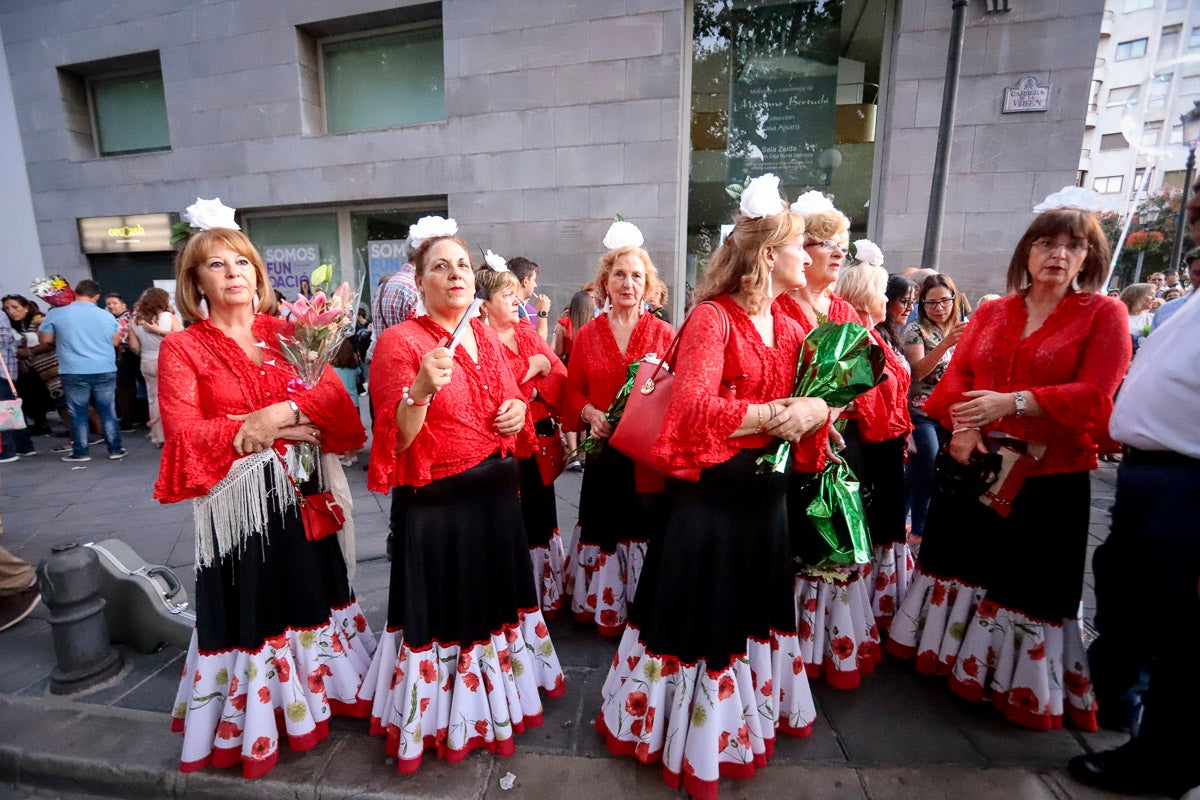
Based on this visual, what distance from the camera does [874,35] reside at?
8000 mm

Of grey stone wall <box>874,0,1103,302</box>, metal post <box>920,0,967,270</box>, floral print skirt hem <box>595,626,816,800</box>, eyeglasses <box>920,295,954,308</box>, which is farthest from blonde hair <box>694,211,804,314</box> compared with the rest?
grey stone wall <box>874,0,1103,302</box>

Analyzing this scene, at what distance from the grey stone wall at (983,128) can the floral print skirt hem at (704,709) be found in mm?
7031

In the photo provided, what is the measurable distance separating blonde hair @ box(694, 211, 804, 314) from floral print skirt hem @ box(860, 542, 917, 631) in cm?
203

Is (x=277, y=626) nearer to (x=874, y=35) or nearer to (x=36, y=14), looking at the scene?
(x=874, y=35)

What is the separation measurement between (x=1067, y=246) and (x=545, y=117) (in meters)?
7.72

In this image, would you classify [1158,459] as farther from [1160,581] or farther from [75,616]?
[75,616]

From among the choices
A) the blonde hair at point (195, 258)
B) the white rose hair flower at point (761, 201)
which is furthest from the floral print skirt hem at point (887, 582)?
the blonde hair at point (195, 258)

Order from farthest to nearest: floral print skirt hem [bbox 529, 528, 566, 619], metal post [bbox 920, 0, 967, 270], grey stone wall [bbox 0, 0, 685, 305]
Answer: grey stone wall [bbox 0, 0, 685, 305] < metal post [bbox 920, 0, 967, 270] < floral print skirt hem [bbox 529, 528, 566, 619]

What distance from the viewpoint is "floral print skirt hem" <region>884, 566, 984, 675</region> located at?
2855 millimetres

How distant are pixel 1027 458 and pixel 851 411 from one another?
72cm

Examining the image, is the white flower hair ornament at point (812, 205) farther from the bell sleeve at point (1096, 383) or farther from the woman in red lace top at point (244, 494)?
the woman in red lace top at point (244, 494)

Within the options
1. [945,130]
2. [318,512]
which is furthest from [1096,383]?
[945,130]

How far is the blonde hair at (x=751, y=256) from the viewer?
2039 mm

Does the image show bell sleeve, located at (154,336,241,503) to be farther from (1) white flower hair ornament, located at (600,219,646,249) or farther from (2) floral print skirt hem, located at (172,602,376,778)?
(1) white flower hair ornament, located at (600,219,646,249)
